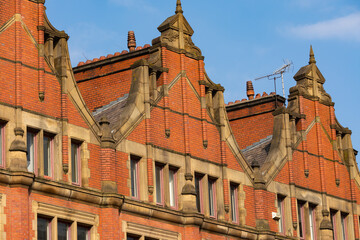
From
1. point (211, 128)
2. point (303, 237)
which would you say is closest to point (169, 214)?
point (211, 128)

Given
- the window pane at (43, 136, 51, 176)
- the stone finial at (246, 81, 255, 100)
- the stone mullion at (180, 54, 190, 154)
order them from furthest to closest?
the stone finial at (246, 81, 255, 100) → the stone mullion at (180, 54, 190, 154) → the window pane at (43, 136, 51, 176)

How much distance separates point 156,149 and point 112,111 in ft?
10.4

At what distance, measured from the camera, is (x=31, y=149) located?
1772 inches

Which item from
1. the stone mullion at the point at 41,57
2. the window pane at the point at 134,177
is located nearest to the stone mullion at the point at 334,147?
the window pane at the point at 134,177

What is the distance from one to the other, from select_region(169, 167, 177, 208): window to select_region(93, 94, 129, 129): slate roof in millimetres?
→ 3403

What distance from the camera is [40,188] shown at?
44.2 metres

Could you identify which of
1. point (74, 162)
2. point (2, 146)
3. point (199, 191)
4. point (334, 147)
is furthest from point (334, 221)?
point (2, 146)

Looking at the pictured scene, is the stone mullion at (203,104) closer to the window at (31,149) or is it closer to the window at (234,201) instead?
the window at (234,201)

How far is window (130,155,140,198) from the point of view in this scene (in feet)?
160

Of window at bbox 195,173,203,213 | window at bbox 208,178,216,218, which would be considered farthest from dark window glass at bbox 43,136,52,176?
window at bbox 208,178,216,218

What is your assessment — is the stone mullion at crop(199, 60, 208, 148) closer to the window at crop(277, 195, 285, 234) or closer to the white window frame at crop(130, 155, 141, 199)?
the white window frame at crop(130, 155, 141, 199)

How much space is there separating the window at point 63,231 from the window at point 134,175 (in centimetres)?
412

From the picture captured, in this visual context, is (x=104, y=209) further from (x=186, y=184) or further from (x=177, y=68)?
(x=177, y=68)

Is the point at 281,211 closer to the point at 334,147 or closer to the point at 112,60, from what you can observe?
the point at 334,147
